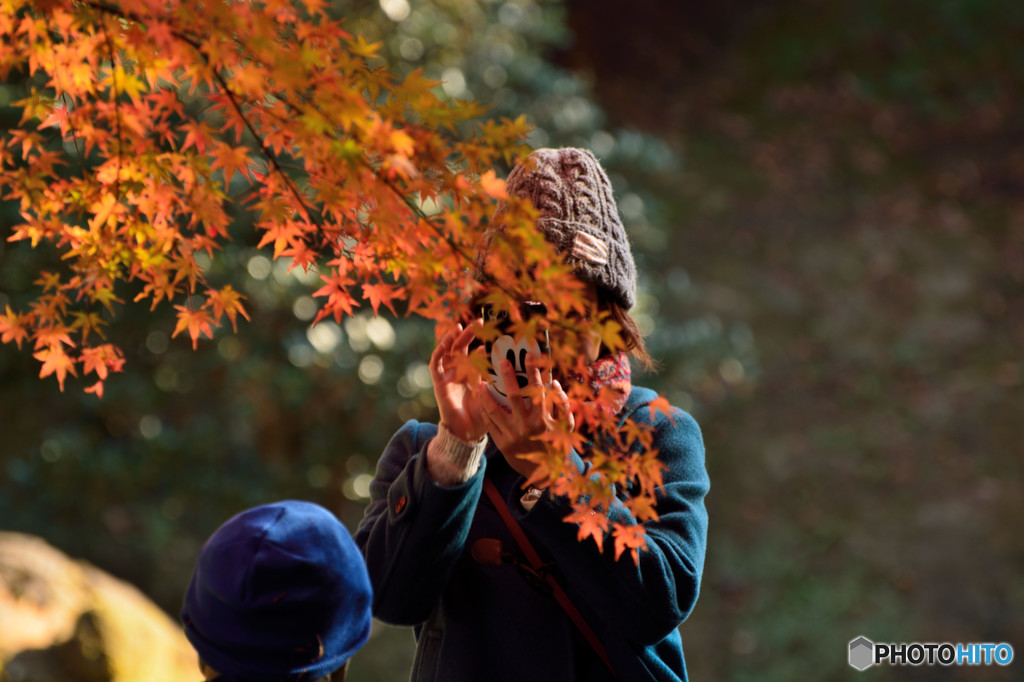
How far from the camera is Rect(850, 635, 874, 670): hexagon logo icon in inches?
191

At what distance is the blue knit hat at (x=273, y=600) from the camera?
1.28 metres

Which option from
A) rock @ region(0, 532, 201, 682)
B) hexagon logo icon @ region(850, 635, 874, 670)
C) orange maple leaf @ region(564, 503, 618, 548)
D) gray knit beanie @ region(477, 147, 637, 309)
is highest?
gray knit beanie @ region(477, 147, 637, 309)

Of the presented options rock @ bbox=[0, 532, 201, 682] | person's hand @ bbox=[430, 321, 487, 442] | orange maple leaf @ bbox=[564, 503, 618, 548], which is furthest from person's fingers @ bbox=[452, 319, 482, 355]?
rock @ bbox=[0, 532, 201, 682]

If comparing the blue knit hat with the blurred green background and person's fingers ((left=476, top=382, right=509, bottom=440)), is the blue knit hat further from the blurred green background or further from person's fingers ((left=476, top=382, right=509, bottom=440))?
the blurred green background

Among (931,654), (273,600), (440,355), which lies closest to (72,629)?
(273,600)

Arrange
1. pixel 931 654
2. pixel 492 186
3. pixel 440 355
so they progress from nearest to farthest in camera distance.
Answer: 1. pixel 492 186
2. pixel 440 355
3. pixel 931 654

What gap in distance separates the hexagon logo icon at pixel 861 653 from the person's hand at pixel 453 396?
4.23 m

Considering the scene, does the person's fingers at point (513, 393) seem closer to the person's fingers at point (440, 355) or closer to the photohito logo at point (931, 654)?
the person's fingers at point (440, 355)

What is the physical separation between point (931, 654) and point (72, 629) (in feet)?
14.8

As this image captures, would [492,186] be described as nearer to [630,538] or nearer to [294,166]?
[294,166]

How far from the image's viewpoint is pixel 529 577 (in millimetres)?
1540

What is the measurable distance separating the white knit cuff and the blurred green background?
101 inches

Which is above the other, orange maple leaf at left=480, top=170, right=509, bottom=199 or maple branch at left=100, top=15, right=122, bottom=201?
orange maple leaf at left=480, top=170, right=509, bottom=199

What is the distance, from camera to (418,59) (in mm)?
4512
